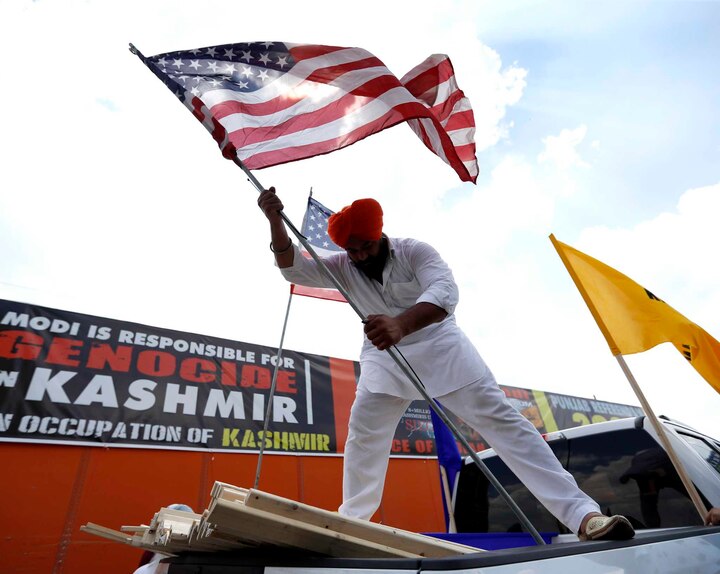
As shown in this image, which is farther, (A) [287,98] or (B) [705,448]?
(B) [705,448]

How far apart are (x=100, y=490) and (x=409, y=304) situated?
3.83 metres

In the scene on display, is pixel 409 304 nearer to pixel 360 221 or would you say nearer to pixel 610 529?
pixel 360 221

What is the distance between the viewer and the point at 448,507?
3.52 meters

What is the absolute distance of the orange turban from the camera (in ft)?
7.82

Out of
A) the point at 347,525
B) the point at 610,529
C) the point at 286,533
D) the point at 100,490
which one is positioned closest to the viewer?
the point at 286,533

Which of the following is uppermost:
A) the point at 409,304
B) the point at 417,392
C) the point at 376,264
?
the point at 376,264

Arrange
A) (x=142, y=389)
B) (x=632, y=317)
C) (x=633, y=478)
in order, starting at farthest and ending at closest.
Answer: (x=142, y=389), (x=632, y=317), (x=633, y=478)

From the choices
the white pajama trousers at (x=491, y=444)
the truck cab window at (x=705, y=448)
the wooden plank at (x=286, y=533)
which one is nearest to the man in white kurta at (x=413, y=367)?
the white pajama trousers at (x=491, y=444)

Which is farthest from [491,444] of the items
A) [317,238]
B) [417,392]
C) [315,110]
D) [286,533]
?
[317,238]

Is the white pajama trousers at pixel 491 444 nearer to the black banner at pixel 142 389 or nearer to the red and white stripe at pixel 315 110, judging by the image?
the red and white stripe at pixel 315 110

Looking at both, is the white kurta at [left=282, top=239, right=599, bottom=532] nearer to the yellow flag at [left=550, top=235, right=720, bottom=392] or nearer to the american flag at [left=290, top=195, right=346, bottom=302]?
the yellow flag at [left=550, top=235, right=720, bottom=392]

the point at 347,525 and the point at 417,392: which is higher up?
the point at 417,392

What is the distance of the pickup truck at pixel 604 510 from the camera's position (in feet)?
3.10

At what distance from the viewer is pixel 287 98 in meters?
2.53
